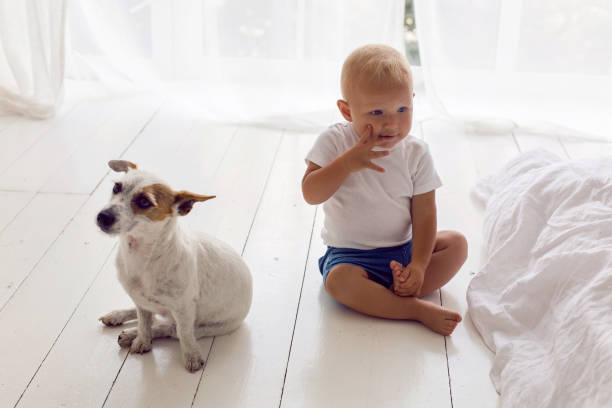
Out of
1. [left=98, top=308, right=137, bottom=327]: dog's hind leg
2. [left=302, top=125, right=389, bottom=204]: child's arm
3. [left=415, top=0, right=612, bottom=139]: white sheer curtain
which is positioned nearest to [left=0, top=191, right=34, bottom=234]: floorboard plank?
[left=98, top=308, right=137, bottom=327]: dog's hind leg

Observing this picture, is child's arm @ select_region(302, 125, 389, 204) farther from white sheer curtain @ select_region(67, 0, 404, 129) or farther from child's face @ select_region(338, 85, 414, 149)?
white sheer curtain @ select_region(67, 0, 404, 129)

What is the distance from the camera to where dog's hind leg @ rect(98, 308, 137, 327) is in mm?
1411

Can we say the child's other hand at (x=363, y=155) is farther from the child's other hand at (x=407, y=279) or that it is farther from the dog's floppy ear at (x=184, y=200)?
the dog's floppy ear at (x=184, y=200)

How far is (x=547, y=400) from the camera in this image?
116 centimetres

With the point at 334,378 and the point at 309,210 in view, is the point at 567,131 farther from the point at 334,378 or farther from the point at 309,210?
the point at 334,378

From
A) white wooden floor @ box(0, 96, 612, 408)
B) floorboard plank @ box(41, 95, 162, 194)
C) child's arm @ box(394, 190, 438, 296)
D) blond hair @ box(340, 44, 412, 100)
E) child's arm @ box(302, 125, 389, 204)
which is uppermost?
blond hair @ box(340, 44, 412, 100)

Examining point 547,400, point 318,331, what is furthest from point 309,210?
point 547,400

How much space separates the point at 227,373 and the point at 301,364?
0.14m

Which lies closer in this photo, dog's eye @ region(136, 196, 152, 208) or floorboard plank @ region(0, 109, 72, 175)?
dog's eye @ region(136, 196, 152, 208)

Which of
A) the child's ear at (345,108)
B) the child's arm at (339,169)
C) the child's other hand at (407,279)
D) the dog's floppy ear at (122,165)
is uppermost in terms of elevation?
the child's ear at (345,108)

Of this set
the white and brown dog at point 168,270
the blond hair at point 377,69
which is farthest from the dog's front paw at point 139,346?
the blond hair at point 377,69

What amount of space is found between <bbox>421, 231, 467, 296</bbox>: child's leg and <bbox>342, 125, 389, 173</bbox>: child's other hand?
27 centimetres

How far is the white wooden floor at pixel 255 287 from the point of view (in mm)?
1264

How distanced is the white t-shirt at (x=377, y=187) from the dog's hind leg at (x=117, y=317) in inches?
17.7
